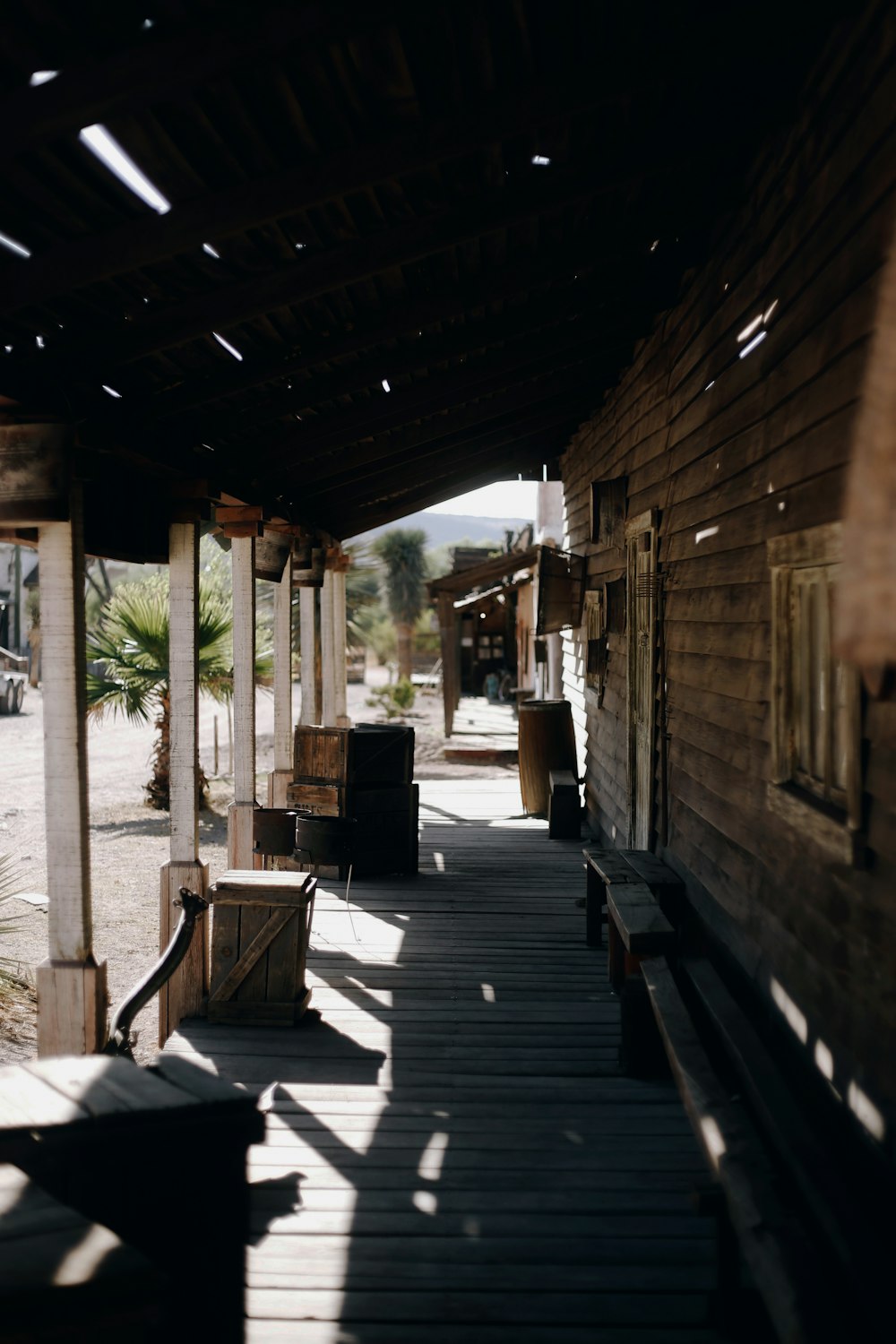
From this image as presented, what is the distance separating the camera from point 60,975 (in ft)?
12.9

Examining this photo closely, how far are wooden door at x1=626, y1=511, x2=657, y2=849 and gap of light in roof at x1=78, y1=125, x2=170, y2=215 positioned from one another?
3726 millimetres

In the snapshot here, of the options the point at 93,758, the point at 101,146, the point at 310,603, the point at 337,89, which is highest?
the point at 337,89

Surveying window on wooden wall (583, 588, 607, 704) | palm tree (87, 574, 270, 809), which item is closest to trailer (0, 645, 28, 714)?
palm tree (87, 574, 270, 809)

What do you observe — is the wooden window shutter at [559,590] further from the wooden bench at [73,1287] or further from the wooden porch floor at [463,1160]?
the wooden bench at [73,1287]

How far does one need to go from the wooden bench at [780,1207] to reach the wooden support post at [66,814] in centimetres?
218

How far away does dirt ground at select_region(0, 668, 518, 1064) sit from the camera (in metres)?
7.33

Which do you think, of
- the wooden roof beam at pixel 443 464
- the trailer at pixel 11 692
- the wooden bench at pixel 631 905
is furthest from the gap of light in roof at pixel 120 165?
the trailer at pixel 11 692

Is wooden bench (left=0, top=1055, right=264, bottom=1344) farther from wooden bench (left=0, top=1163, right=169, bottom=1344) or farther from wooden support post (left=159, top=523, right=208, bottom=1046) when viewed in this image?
wooden support post (left=159, top=523, right=208, bottom=1046)

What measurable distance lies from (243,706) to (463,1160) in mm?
3735

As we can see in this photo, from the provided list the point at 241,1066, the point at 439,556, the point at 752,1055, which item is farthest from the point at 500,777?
Answer: the point at 439,556

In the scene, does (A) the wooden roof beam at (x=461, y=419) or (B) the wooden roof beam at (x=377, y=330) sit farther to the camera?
(A) the wooden roof beam at (x=461, y=419)

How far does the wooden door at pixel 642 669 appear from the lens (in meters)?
6.18

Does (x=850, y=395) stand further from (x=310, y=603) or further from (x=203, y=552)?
(x=203, y=552)

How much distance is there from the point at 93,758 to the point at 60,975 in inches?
628
